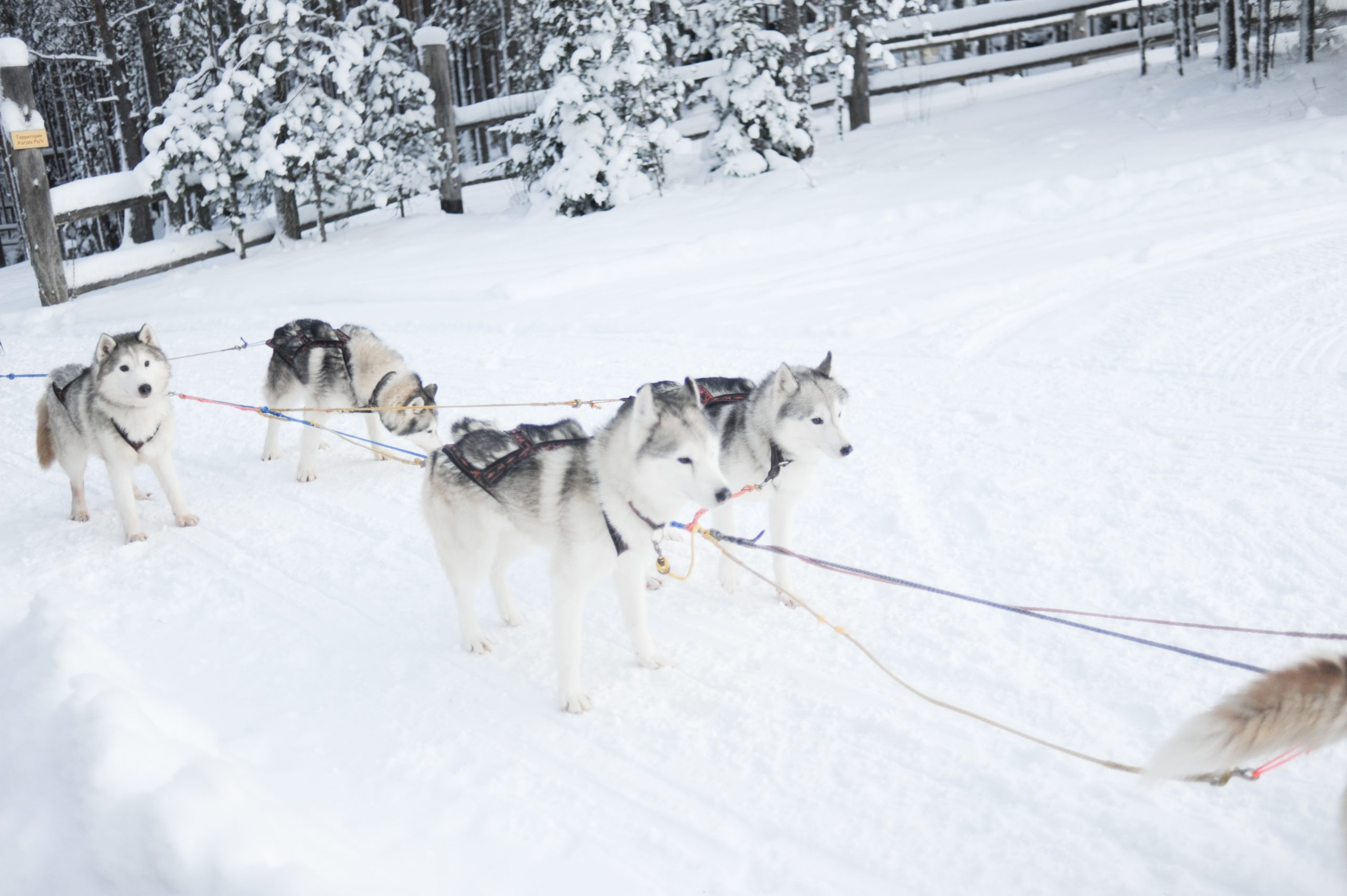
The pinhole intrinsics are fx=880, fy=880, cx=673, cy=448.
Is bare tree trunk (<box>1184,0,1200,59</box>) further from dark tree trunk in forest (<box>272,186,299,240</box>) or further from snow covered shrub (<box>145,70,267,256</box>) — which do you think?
dark tree trunk in forest (<box>272,186,299,240</box>)

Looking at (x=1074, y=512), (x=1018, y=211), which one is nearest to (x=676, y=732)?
(x=1074, y=512)

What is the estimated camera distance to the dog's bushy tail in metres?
1.93

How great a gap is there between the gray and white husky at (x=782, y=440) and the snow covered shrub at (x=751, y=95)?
941 centimetres

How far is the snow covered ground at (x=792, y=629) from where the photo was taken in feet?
8.17

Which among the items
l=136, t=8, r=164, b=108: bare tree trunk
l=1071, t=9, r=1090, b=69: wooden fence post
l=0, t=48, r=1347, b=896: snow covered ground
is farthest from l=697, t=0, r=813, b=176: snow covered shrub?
l=136, t=8, r=164, b=108: bare tree trunk

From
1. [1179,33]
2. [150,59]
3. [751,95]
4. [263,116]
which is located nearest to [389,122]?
[263,116]

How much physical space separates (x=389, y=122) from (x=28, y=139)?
4425mm

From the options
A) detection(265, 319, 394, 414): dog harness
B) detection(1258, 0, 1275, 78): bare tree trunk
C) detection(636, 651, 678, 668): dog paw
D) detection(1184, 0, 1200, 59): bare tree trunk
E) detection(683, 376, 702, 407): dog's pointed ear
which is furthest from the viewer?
detection(1184, 0, 1200, 59): bare tree trunk

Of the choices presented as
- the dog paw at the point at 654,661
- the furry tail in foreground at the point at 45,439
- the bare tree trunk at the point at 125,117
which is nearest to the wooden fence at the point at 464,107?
the bare tree trunk at the point at 125,117

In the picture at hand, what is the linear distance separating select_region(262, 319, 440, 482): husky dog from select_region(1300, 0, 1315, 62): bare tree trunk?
44.9 ft

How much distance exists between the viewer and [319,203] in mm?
12969

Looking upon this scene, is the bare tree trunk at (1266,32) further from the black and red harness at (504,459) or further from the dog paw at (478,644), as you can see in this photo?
the dog paw at (478,644)

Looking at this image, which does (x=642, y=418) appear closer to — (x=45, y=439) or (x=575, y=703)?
(x=575, y=703)

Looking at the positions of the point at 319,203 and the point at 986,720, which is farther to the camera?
the point at 319,203
